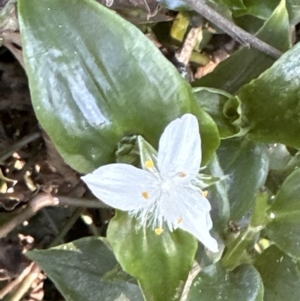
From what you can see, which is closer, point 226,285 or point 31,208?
point 226,285

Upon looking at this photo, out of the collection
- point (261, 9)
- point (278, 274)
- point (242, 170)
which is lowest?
point (278, 274)

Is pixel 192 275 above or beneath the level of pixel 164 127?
beneath

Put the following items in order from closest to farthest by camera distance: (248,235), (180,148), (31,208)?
1. (180,148)
2. (248,235)
3. (31,208)

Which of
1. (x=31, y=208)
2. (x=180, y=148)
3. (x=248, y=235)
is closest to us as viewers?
(x=180, y=148)

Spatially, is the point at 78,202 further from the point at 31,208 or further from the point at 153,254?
the point at 153,254

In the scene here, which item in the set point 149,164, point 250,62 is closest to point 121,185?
point 149,164

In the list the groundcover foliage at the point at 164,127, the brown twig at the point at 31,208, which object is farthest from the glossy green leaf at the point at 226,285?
the brown twig at the point at 31,208

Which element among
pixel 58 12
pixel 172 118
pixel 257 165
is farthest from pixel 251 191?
pixel 58 12

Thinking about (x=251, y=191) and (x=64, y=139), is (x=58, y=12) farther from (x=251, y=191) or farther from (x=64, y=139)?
(x=251, y=191)

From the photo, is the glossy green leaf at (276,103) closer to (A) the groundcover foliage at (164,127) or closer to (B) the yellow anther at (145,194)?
(A) the groundcover foliage at (164,127)
